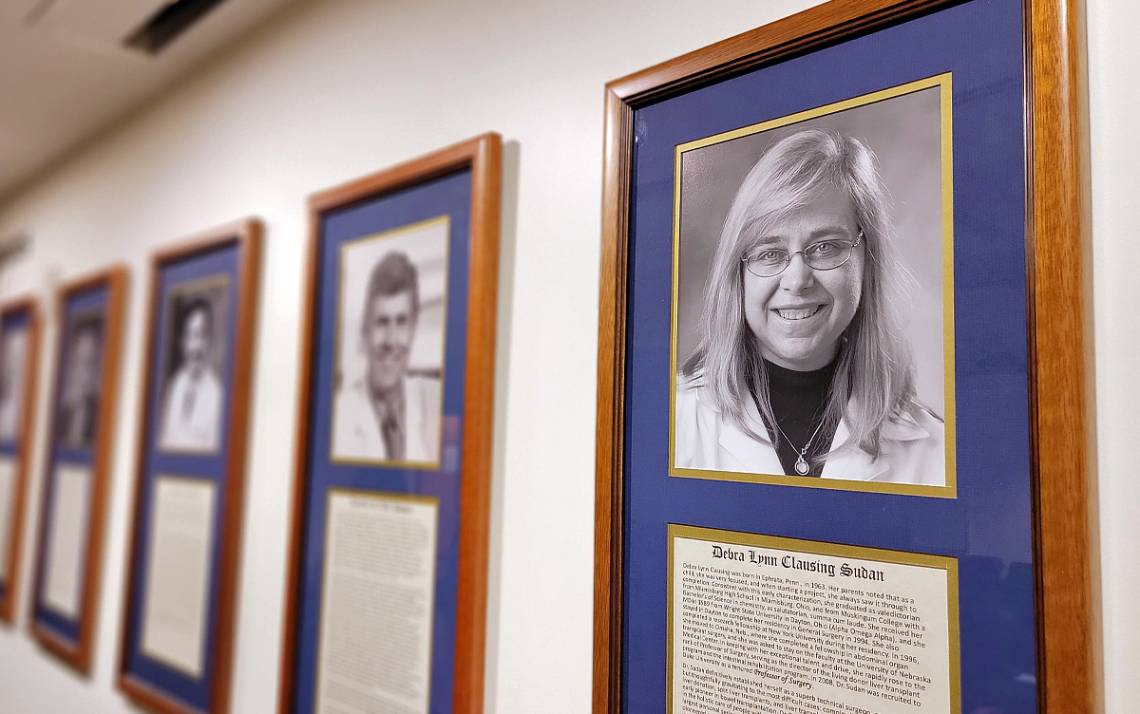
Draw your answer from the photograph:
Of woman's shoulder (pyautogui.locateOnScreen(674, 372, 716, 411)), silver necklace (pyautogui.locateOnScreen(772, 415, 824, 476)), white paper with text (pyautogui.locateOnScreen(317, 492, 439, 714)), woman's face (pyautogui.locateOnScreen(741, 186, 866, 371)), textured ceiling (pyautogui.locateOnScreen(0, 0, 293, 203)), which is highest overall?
textured ceiling (pyautogui.locateOnScreen(0, 0, 293, 203))

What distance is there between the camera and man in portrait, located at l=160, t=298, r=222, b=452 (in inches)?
66.4

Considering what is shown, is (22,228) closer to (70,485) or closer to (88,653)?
(70,485)

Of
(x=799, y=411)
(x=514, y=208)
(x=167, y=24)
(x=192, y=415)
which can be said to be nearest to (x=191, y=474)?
(x=192, y=415)

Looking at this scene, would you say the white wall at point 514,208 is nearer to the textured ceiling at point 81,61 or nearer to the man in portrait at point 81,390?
the textured ceiling at point 81,61

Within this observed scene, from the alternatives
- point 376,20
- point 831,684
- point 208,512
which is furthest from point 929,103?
point 208,512

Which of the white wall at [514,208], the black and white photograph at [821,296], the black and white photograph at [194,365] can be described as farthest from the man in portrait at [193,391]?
the black and white photograph at [821,296]

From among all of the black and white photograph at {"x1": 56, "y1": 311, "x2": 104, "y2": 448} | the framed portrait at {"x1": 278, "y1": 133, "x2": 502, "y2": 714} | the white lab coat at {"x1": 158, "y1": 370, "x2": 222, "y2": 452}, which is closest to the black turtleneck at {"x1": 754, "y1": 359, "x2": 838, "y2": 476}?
the framed portrait at {"x1": 278, "y1": 133, "x2": 502, "y2": 714}

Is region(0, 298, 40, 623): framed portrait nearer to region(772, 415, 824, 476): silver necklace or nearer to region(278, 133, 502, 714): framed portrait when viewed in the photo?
region(278, 133, 502, 714): framed portrait

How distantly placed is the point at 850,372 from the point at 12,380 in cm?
289

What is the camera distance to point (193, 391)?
1.75 m

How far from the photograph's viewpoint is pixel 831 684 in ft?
2.39

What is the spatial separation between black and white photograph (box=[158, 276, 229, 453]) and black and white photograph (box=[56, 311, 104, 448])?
0.48 meters

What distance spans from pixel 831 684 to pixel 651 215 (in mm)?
503

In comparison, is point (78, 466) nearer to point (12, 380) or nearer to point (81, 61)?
point (12, 380)
